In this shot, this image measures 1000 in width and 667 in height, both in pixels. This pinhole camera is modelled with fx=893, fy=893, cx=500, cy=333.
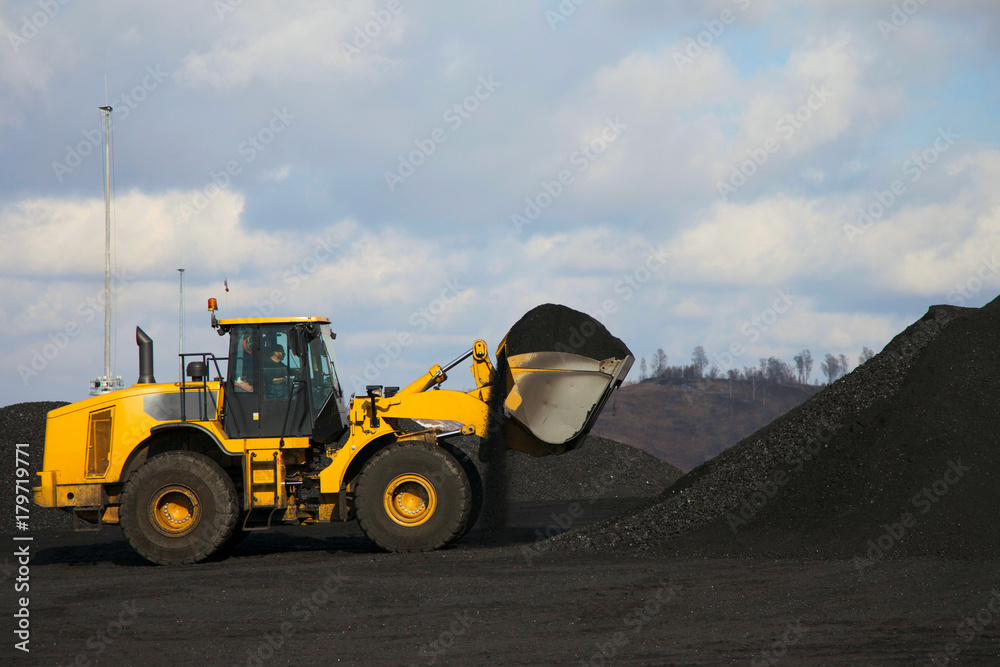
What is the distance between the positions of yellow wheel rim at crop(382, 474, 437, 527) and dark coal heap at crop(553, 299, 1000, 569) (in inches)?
61.6

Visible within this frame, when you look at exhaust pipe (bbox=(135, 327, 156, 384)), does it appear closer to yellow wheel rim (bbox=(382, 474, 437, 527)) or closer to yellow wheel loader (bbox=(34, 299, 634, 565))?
yellow wheel loader (bbox=(34, 299, 634, 565))

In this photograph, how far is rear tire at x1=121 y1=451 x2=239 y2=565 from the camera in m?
9.88

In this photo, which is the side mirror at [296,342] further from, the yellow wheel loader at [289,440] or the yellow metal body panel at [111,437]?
the yellow metal body panel at [111,437]

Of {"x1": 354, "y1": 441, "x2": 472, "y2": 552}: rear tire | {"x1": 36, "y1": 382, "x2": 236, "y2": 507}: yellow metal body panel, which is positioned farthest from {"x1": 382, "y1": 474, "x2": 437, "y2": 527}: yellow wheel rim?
{"x1": 36, "y1": 382, "x2": 236, "y2": 507}: yellow metal body panel

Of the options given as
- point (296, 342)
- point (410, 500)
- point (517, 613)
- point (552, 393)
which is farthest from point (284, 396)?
point (517, 613)

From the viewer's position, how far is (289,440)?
10148 mm

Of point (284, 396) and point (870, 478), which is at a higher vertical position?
point (284, 396)

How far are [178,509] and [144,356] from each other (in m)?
1.98

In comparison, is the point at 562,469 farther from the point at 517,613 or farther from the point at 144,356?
the point at 517,613

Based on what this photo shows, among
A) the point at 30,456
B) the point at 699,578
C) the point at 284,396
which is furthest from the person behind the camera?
the point at 30,456

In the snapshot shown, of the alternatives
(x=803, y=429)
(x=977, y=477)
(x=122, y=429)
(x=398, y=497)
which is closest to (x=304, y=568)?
(x=398, y=497)

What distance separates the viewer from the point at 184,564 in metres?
10.0

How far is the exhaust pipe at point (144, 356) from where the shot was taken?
1070cm

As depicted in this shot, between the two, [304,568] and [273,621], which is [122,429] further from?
[273,621]
